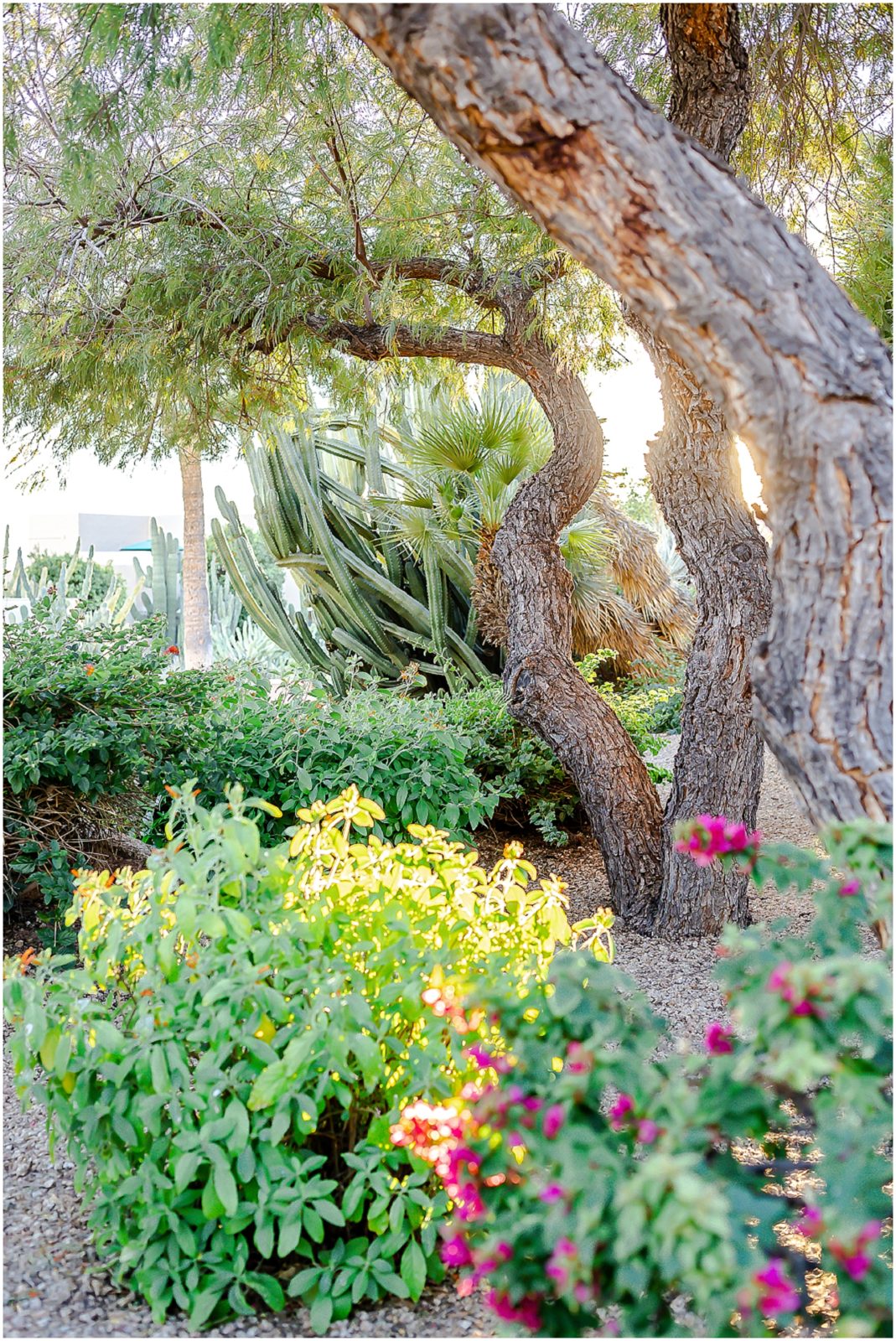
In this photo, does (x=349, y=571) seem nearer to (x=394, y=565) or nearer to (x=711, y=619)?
Result: (x=394, y=565)

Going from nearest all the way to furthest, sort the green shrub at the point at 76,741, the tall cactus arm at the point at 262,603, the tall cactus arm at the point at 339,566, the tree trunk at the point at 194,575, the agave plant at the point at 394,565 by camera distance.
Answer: the green shrub at the point at 76,741 → the agave plant at the point at 394,565 → the tall cactus arm at the point at 339,566 → the tall cactus arm at the point at 262,603 → the tree trunk at the point at 194,575

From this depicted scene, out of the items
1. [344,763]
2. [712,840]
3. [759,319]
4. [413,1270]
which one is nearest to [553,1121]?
[712,840]

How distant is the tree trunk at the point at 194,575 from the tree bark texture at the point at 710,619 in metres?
6.53

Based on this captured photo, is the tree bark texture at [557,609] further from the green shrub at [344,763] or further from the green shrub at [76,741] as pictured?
the green shrub at [76,741]

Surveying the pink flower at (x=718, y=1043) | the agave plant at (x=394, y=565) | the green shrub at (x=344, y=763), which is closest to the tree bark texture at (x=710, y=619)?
the green shrub at (x=344, y=763)

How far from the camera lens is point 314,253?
4.27 metres

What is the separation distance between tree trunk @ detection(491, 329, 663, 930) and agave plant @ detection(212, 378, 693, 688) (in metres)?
1.81

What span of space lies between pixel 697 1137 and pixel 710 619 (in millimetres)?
2882

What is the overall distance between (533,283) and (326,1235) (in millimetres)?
3698

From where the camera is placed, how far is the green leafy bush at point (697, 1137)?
118 cm

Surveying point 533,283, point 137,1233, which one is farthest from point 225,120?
point 137,1233

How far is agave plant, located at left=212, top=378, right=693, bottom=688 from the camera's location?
764 centimetres

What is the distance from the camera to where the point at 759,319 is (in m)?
1.54

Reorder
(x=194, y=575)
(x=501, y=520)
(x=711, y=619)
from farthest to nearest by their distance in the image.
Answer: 1. (x=194, y=575)
2. (x=501, y=520)
3. (x=711, y=619)
